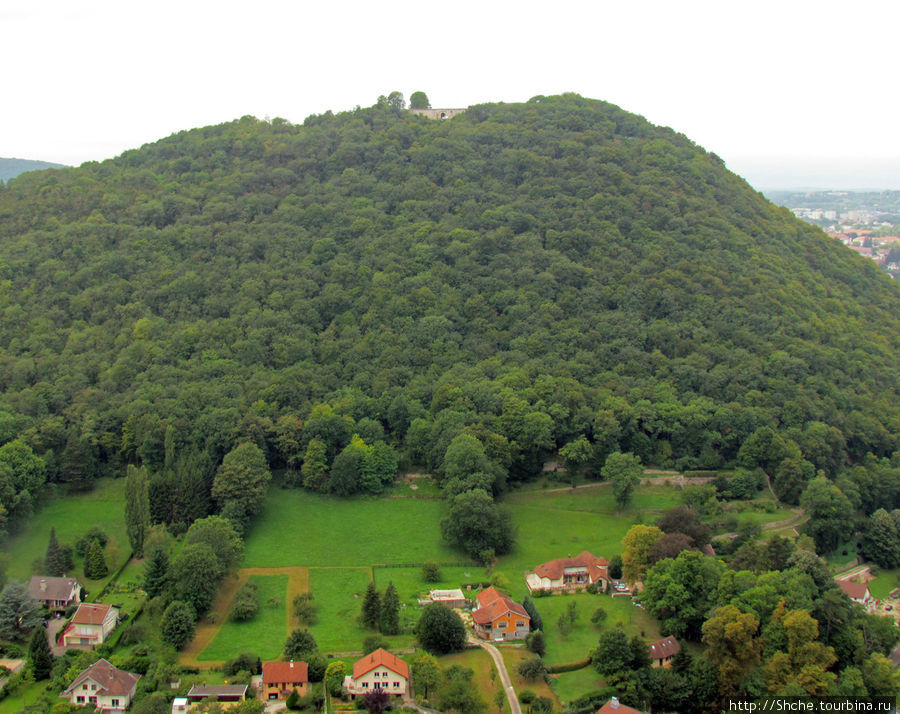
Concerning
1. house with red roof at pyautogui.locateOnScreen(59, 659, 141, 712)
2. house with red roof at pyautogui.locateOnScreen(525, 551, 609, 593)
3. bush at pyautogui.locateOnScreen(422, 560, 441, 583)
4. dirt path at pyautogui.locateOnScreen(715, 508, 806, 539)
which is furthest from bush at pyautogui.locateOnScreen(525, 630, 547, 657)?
house with red roof at pyautogui.locateOnScreen(59, 659, 141, 712)

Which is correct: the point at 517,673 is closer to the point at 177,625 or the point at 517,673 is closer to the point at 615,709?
the point at 615,709

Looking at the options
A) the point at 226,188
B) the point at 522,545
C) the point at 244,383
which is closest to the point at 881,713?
the point at 522,545

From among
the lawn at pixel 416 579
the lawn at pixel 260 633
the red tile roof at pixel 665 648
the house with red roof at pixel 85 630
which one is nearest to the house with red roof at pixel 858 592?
the red tile roof at pixel 665 648

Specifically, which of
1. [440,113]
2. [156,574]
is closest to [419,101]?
[440,113]

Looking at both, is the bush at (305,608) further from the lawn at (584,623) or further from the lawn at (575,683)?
the lawn at (575,683)

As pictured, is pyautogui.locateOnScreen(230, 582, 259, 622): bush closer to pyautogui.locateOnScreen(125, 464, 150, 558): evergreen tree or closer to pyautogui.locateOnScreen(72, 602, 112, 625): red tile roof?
pyautogui.locateOnScreen(72, 602, 112, 625): red tile roof
